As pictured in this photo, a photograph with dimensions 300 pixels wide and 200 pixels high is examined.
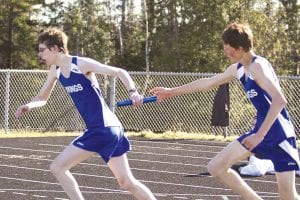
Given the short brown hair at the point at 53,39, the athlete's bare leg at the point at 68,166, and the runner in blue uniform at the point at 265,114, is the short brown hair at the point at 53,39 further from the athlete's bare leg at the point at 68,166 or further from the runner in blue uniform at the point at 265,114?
the runner in blue uniform at the point at 265,114

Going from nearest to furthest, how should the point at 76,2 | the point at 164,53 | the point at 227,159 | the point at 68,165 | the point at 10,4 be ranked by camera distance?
the point at 227,159, the point at 68,165, the point at 164,53, the point at 10,4, the point at 76,2

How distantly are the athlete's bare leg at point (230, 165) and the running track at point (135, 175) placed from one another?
8.33 ft

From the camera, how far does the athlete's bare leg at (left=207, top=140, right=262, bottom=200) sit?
5.95 meters

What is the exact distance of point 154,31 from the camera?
50.3 meters

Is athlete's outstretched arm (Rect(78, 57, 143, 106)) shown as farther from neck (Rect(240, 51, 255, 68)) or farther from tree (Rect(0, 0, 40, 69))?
tree (Rect(0, 0, 40, 69))

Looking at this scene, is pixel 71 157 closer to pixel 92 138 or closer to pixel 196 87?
pixel 92 138

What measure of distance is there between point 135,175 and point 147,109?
993 centimetres

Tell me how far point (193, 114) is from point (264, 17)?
16973 millimetres

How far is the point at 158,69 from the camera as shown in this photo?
42.0 meters

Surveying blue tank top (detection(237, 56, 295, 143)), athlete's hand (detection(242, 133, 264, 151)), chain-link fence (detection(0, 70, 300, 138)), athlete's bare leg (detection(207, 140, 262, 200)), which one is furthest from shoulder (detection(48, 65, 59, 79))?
chain-link fence (detection(0, 70, 300, 138))

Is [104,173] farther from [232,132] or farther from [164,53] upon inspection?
[164,53]

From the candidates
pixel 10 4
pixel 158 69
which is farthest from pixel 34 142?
pixel 10 4

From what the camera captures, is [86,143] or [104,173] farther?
[104,173]

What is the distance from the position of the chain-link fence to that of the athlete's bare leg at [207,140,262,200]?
42.7ft
